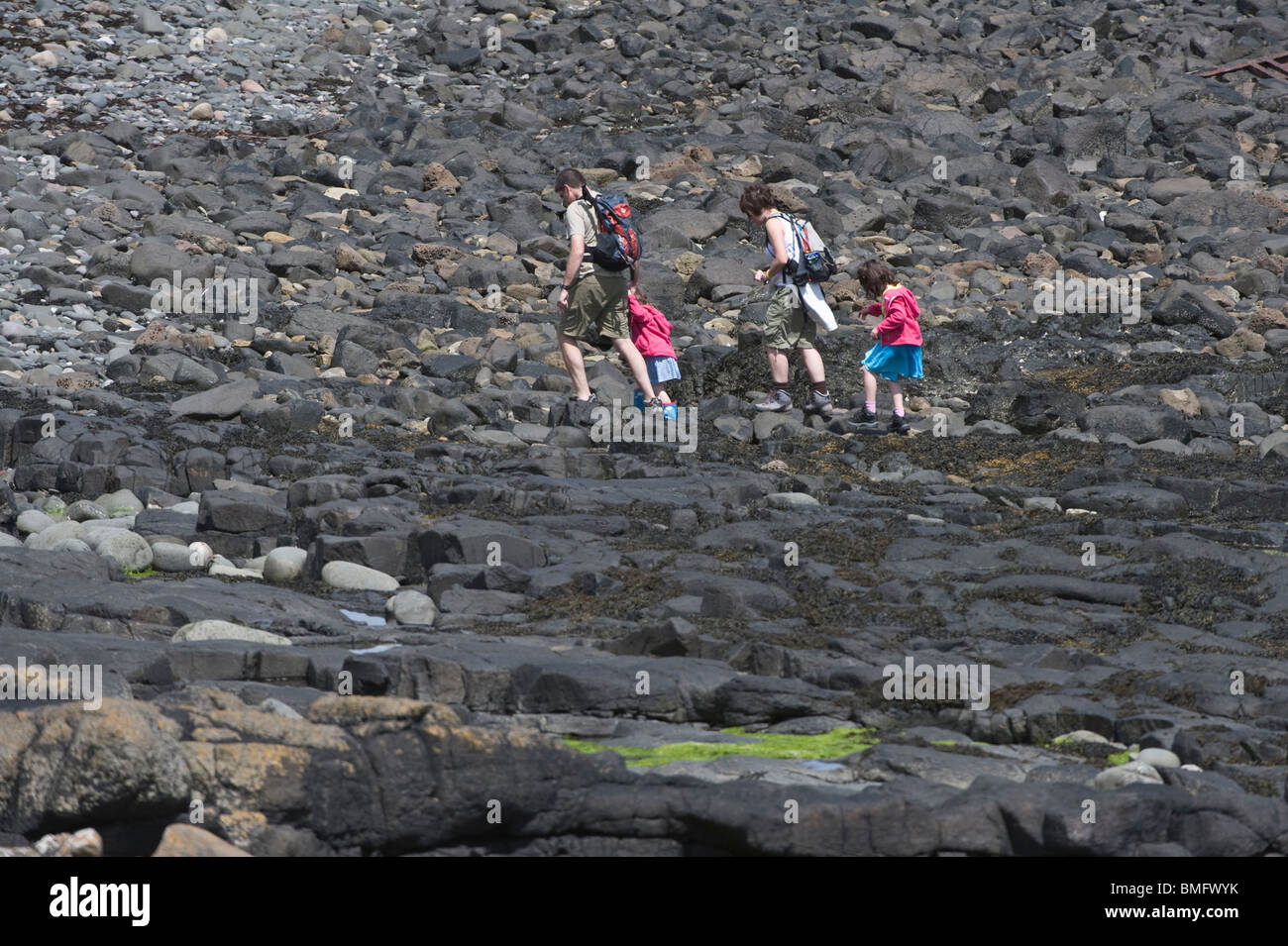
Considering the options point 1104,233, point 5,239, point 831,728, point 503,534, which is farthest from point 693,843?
point 1104,233

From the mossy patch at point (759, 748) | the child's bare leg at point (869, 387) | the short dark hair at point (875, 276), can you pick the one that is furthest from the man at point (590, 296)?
the mossy patch at point (759, 748)

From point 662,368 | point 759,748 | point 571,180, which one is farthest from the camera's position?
point 662,368

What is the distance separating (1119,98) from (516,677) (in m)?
25.8

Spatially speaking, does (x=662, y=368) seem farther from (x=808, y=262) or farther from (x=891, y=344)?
(x=891, y=344)

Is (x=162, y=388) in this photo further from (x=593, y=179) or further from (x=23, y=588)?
(x=593, y=179)

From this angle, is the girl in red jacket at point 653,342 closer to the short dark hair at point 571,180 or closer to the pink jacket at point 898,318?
the short dark hair at point 571,180

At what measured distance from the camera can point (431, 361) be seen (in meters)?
16.0

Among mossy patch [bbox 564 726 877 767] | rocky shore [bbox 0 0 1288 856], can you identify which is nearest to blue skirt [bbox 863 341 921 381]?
rocky shore [bbox 0 0 1288 856]

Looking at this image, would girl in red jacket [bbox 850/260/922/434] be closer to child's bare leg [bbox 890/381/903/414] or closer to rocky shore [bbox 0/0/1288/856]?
child's bare leg [bbox 890/381/903/414]

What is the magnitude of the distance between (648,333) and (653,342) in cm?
10

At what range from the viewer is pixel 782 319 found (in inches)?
577

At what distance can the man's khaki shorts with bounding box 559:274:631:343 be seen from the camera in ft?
44.3

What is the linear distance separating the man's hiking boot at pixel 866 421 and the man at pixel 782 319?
0.35m

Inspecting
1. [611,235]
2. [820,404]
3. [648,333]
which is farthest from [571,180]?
[820,404]
